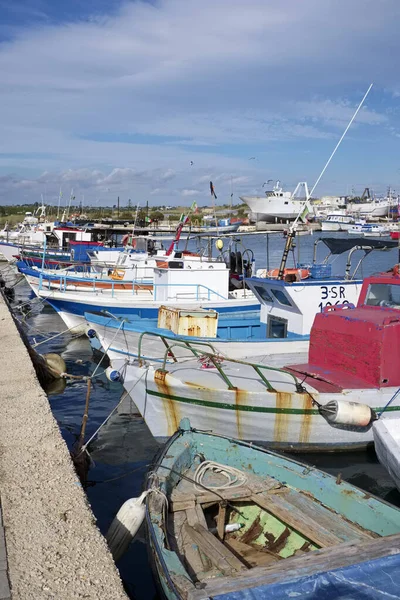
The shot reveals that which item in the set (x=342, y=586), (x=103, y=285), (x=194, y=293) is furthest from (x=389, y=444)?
(x=103, y=285)

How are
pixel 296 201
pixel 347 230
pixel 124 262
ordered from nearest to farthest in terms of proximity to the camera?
pixel 124 262 < pixel 347 230 < pixel 296 201

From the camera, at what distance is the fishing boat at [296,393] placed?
31.2 feet

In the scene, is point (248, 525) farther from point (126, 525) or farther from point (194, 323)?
point (194, 323)

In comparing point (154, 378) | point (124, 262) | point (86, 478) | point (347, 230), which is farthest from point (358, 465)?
point (347, 230)

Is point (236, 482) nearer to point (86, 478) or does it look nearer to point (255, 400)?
point (255, 400)

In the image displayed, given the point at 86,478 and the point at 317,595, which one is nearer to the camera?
the point at 317,595

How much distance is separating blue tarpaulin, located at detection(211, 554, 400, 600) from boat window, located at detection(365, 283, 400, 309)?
692 cm

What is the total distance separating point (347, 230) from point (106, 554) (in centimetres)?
8228

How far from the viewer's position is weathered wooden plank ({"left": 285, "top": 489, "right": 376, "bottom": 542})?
20.1 ft

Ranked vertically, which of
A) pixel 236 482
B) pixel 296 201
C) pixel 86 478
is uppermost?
pixel 296 201

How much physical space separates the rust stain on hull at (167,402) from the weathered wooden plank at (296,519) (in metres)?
3.20

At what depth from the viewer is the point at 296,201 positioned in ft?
298

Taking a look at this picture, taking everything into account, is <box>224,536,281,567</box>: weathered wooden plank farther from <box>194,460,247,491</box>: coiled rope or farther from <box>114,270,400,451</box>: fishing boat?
<box>114,270,400,451</box>: fishing boat

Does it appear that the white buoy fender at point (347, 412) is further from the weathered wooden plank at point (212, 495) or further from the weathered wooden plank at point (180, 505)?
the weathered wooden plank at point (180, 505)
